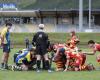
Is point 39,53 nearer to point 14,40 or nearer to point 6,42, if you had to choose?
point 6,42

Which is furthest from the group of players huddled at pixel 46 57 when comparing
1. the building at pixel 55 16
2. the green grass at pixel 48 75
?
the building at pixel 55 16

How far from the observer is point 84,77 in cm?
1568

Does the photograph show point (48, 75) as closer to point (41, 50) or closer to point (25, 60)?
point (41, 50)

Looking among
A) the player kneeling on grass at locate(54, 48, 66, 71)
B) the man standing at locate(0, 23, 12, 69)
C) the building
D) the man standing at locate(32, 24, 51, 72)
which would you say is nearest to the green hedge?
the man standing at locate(0, 23, 12, 69)

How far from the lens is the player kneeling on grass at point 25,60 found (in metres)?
18.0

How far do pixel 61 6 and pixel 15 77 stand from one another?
90.3m

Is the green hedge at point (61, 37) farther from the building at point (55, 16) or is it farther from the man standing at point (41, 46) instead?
the building at point (55, 16)

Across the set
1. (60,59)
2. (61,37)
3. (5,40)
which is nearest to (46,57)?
(60,59)

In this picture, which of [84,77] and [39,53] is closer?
[84,77]

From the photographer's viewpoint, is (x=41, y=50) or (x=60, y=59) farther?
(x=60, y=59)

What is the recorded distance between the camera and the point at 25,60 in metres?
18.2

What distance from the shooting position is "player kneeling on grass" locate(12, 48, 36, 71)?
1798cm

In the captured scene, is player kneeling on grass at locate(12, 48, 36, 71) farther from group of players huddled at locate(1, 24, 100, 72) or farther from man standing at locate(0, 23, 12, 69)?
man standing at locate(0, 23, 12, 69)

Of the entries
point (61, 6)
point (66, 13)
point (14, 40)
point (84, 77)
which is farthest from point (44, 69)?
point (61, 6)
